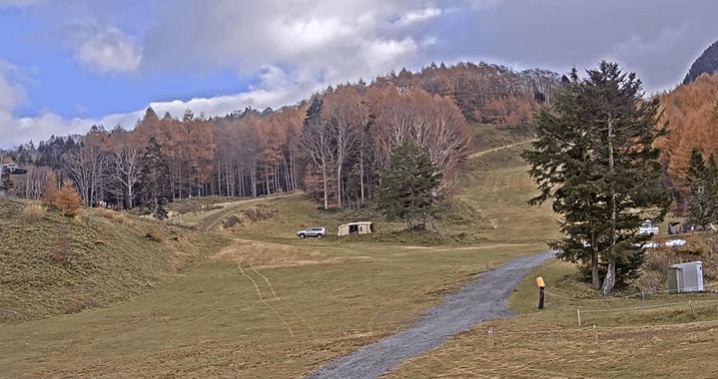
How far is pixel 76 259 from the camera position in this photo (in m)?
33.7

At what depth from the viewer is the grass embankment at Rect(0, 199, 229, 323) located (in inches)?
1134

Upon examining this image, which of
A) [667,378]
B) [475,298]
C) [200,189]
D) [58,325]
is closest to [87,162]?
[200,189]

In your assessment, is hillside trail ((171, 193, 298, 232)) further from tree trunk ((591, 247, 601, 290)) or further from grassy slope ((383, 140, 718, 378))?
grassy slope ((383, 140, 718, 378))

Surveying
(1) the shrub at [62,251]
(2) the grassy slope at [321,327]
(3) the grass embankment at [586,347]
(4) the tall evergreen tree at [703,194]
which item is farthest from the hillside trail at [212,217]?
(3) the grass embankment at [586,347]

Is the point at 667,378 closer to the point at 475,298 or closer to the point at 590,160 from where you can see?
the point at 475,298

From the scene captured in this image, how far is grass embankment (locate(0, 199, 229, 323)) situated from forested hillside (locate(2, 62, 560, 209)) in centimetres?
2429

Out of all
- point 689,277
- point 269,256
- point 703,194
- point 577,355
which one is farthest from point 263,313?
point 703,194

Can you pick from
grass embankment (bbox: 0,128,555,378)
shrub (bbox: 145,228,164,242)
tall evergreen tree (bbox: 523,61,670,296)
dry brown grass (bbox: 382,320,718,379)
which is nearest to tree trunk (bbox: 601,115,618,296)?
tall evergreen tree (bbox: 523,61,670,296)

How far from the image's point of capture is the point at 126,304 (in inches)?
1198

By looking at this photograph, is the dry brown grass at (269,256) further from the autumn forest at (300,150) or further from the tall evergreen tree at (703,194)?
the tall evergreen tree at (703,194)

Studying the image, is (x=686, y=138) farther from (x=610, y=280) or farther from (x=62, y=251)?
(x=62, y=251)

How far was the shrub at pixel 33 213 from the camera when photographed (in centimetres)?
3716

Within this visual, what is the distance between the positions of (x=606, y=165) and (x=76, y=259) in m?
30.4

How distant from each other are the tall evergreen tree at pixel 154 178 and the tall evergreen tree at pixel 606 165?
52.1 metres
